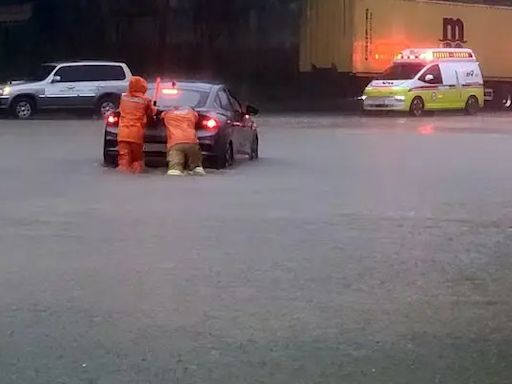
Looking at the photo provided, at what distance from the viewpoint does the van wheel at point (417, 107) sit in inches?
1410

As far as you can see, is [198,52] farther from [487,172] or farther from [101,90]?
[487,172]

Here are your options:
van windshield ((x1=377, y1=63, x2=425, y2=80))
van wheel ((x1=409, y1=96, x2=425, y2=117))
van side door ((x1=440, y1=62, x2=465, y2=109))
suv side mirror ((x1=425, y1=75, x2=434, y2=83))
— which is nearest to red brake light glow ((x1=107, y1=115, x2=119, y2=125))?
van windshield ((x1=377, y1=63, x2=425, y2=80))

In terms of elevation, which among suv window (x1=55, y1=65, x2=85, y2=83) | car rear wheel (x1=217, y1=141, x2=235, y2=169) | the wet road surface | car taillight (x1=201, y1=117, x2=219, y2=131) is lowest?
the wet road surface

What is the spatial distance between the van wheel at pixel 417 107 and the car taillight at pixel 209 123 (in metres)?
19.7

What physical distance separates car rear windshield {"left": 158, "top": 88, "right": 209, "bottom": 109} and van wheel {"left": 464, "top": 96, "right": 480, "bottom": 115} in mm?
22026

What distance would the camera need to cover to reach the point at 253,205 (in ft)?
42.4

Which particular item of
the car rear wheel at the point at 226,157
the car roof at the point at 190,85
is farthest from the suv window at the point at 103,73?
the car rear wheel at the point at 226,157

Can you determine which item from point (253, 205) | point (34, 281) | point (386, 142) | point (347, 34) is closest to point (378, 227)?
point (253, 205)

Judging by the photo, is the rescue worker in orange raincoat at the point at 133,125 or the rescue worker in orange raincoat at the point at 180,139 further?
the rescue worker in orange raincoat at the point at 133,125

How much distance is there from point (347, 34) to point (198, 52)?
875 centimetres

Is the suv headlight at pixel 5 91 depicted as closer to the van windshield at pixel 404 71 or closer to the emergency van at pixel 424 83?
the emergency van at pixel 424 83

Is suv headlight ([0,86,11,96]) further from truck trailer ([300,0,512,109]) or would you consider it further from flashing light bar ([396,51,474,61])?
flashing light bar ([396,51,474,61])

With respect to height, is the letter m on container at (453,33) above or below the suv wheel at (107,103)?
above

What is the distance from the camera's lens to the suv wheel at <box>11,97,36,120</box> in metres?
31.9
